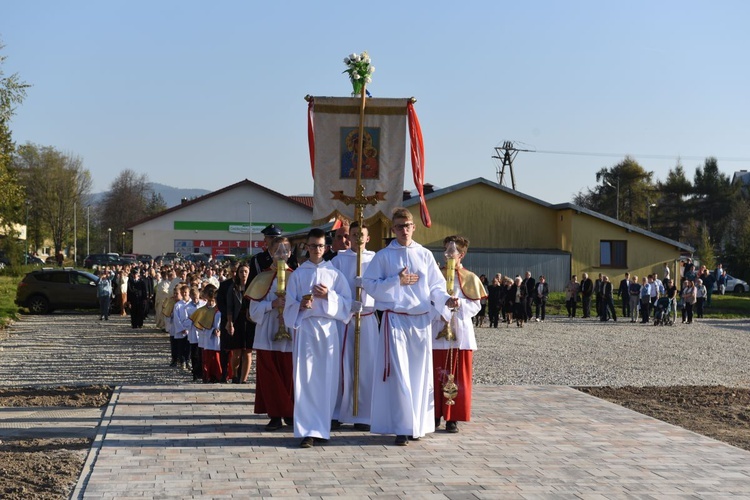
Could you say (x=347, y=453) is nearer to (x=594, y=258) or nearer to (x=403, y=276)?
(x=403, y=276)

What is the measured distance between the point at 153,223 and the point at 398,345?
83.8m

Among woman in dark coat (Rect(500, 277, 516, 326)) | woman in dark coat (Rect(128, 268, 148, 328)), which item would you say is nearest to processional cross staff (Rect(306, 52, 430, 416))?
woman in dark coat (Rect(128, 268, 148, 328))

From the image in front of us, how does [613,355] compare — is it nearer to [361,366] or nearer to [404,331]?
[361,366]

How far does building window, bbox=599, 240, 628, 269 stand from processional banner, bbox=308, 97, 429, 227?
124 ft

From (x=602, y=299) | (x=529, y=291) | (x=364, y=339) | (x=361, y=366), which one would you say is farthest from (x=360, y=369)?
(x=602, y=299)

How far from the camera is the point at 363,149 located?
531 inches

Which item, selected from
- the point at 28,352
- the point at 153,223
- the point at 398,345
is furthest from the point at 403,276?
the point at 153,223

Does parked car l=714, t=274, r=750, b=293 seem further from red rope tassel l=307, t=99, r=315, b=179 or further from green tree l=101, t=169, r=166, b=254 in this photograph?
green tree l=101, t=169, r=166, b=254

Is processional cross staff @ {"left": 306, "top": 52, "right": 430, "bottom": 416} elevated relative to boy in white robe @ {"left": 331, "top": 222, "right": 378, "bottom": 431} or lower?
elevated

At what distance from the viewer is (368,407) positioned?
10352 mm

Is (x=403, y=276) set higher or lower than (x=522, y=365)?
higher

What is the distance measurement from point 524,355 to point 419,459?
12.5 metres

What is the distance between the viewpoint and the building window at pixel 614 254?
5016 cm

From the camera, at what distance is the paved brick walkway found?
769cm
